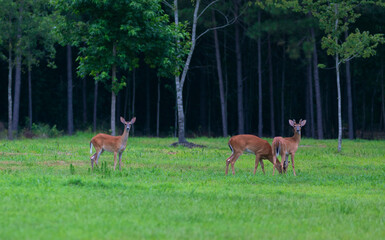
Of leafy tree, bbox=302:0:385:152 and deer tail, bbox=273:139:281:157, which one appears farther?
leafy tree, bbox=302:0:385:152

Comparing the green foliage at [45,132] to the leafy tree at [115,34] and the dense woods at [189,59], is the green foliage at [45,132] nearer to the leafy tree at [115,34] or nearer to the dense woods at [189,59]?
the dense woods at [189,59]

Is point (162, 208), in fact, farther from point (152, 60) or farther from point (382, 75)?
point (382, 75)

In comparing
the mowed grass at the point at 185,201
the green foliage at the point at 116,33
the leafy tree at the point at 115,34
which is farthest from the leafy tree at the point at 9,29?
the mowed grass at the point at 185,201

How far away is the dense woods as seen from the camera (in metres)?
26.3

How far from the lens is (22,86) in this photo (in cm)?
4894

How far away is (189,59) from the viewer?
30984 millimetres

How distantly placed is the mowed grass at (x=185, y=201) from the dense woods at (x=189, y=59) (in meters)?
8.13

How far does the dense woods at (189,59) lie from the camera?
2628 cm

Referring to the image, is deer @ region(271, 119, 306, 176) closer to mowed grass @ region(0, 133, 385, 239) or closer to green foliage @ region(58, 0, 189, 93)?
mowed grass @ region(0, 133, 385, 239)

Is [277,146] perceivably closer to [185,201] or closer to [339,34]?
[185,201]

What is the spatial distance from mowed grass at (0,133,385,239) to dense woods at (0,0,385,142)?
26.7 feet

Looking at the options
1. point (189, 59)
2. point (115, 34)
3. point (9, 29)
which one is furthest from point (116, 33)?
point (9, 29)

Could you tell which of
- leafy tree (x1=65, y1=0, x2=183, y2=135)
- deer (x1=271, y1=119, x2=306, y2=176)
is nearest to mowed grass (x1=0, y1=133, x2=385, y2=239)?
deer (x1=271, y1=119, x2=306, y2=176)

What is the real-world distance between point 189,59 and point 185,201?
19938 millimetres
